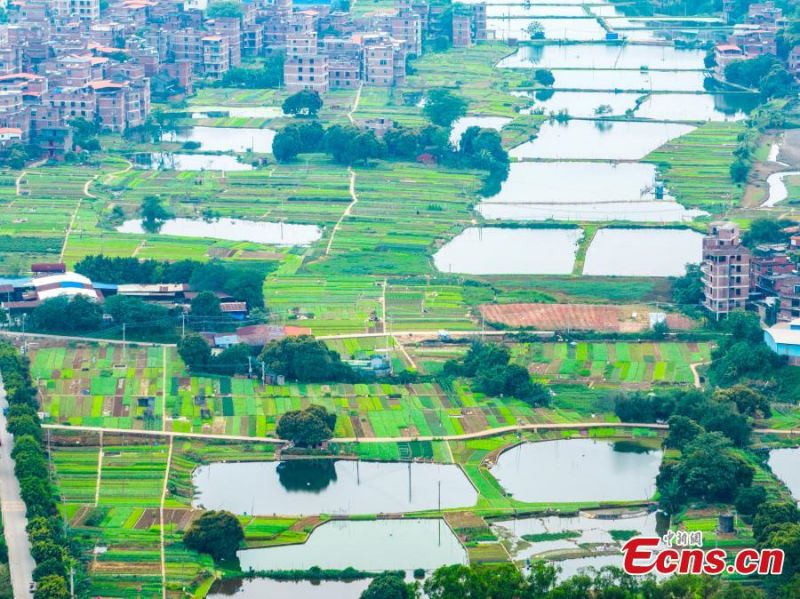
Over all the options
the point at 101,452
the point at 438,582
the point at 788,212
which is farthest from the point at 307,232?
the point at 438,582

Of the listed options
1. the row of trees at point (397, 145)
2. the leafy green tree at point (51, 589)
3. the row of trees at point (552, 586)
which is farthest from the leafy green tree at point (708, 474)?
the row of trees at point (397, 145)

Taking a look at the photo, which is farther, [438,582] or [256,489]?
[256,489]

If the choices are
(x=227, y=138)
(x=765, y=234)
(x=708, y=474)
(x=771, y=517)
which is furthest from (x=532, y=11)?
(x=771, y=517)

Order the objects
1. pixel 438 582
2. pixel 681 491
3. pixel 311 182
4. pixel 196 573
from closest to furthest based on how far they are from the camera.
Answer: pixel 438 582 < pixel 196 573 < pixel 681 491 < pixel 311 182

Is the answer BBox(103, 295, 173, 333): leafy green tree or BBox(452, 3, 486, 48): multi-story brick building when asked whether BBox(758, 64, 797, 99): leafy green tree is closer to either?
BBox(452, 3, 486, 48): multi-story brick building

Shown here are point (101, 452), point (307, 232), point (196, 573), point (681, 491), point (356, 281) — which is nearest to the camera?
point (196, 573)

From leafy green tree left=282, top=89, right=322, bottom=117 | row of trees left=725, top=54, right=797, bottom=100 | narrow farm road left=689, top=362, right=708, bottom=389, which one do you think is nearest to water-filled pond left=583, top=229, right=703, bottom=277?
narrow farm road left=689, top=362, right=708, bottom=389

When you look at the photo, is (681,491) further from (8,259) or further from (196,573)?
(8,259)

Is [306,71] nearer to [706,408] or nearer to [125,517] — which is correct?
[706,408]
